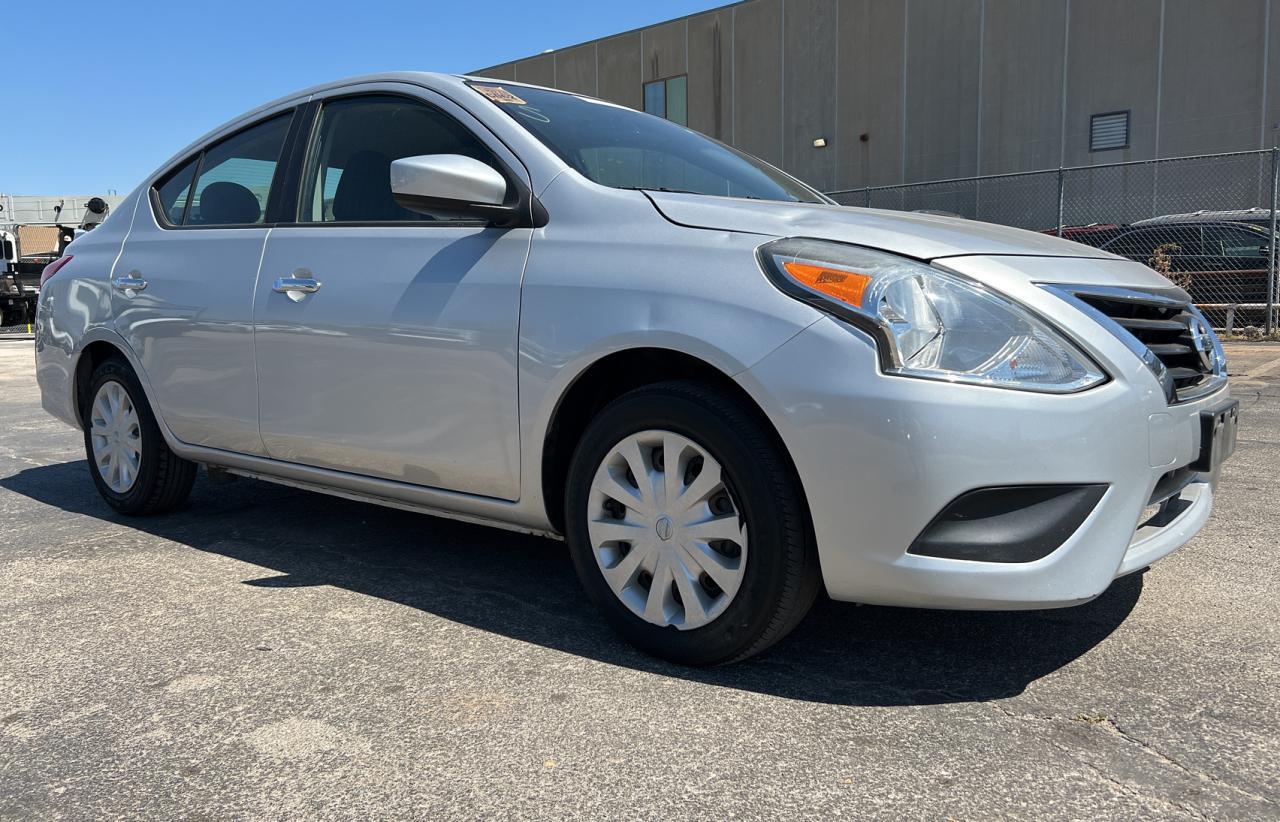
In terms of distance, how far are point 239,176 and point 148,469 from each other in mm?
1296

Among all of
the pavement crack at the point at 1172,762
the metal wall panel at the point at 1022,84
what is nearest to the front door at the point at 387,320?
the pavement crack at the point at 1172,762

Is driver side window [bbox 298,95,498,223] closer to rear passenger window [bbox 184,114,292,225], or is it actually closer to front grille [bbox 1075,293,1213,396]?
rear passenger window [bbox 184,114,292,225]

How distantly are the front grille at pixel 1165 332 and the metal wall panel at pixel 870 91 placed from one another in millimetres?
18993

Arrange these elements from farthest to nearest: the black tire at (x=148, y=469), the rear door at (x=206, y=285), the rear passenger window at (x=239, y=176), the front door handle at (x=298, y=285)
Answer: the black tire at (x=148, y=469)
the rear passenger window at (x=239, y=176)
the rear door at (x=206, y=285)
the front door handle at (x=298, y=285)

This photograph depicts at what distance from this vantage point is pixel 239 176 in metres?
4.02

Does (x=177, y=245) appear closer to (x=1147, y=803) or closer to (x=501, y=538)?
(x=501, y=538)

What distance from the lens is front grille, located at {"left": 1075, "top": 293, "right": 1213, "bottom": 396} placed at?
2.48 metres

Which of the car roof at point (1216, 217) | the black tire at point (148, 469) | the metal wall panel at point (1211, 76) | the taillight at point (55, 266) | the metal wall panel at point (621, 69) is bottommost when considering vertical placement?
the black tire at point (148, 469)

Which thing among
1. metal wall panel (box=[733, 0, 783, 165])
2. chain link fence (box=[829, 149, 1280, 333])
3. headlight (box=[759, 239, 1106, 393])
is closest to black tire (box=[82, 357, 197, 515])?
headlight (box=[759, 239, 1106, 393])

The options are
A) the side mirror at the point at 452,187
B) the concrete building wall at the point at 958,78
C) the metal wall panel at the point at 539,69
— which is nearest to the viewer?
the side mirror at the point at 452,187

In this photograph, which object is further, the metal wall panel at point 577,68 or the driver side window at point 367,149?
the metal wall panel at point 577,68

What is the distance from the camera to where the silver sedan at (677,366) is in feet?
7.34

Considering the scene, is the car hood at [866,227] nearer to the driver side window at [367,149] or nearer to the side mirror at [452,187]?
the side mirror at [452,187]

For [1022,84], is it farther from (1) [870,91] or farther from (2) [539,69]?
(2) [539,69]
